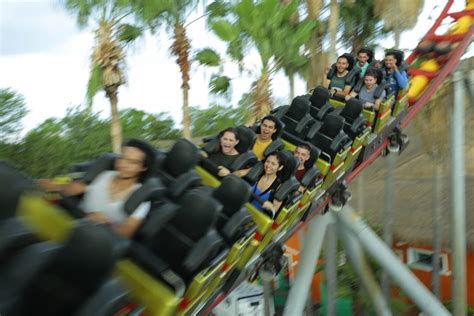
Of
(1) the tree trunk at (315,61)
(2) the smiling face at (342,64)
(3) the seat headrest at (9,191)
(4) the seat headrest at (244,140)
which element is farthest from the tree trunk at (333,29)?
(3) the seat headrest at (9,191)

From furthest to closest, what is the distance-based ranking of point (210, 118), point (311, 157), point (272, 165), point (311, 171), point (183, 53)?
point (210, 118), point (183, 53), point (311, 157), point (311, 171), point (272, 165)

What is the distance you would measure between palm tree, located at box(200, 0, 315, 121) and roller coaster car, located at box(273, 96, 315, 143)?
269 centimetres

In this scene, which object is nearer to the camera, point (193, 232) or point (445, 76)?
point (193, 232)

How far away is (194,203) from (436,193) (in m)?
5.36

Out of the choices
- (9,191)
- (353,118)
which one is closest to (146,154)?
(9,191)

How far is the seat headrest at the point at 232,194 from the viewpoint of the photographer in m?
2.82

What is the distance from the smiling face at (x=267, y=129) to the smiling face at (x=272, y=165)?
0.46m

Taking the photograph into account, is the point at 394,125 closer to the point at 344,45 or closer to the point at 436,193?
the point at 436,193

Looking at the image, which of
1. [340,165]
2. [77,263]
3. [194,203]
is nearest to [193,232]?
[194,203]

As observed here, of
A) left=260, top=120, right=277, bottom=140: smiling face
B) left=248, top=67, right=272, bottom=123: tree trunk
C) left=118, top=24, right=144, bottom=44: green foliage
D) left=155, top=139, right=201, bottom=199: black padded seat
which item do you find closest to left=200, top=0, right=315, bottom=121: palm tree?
left=248, top=67, right=272, bottom=123: tree trunk

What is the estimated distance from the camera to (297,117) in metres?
4.71

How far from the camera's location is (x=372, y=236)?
542cm

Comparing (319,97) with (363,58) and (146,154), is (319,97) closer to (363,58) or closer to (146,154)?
(363,58)

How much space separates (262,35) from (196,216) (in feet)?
17.6
